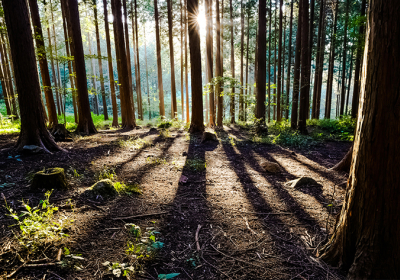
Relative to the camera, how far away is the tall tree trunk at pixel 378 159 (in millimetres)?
1820

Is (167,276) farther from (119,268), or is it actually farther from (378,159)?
(378,159)

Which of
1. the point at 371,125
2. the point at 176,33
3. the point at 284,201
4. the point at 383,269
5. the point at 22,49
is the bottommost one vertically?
the point at 284,201

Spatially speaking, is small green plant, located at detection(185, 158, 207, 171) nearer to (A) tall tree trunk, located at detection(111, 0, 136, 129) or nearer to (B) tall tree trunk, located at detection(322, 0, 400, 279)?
(B) tall tree trunk, located at detection(322, 0, 400, 279)

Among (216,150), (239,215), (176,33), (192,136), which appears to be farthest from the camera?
(176,33)

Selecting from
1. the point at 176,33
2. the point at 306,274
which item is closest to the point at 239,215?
the point at 306,274

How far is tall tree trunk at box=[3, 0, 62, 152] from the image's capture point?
539cm

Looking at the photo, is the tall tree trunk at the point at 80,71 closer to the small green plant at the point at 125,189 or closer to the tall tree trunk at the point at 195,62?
the tall tree trunk at the point at 195,62

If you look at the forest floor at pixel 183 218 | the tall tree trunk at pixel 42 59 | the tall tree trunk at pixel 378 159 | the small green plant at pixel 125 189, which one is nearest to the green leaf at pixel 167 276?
the forest floor at pixel 183 218

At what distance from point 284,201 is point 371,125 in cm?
237

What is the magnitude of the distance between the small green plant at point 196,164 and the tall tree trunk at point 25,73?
4.13 m

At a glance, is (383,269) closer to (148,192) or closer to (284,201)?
(284,201)

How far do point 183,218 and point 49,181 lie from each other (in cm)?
259

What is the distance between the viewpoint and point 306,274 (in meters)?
2.16

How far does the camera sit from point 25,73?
5.66 metres
